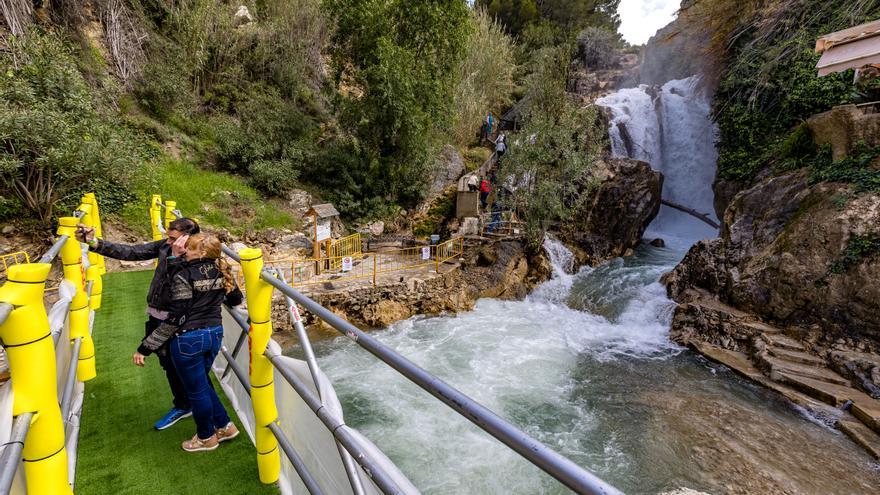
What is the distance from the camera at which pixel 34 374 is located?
1.34m

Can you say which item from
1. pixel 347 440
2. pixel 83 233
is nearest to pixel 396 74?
pixel 83 233

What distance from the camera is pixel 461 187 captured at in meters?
17.0

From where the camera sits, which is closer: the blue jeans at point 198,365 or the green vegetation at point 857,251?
the blue jeans at point 198,365

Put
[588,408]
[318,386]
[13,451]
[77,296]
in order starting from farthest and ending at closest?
1. [588,408]
2. [77,296]
3. [318,386]
4. [13,451]

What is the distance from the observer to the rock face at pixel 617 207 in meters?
16.3

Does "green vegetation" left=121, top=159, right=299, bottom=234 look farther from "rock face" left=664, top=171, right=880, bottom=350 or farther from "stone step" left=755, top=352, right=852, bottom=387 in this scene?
"stone step" left=755, top=352, right=852, bottom=387

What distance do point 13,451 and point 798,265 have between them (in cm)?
1232

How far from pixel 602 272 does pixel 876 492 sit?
9.70 meters

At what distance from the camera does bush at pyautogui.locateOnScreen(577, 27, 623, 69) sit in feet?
92.2

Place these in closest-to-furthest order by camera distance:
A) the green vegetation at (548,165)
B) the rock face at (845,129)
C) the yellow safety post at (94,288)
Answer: the yellow safety post at (94,288) → the rock face at (845,129) → the green vegetation at (548,165)

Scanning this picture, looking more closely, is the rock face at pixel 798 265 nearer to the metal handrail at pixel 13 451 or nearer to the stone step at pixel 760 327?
the stone step at pixel 760 327

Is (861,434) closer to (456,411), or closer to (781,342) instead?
(781,342)

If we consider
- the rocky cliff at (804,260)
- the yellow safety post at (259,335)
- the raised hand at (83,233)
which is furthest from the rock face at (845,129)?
the raised hand at (83,233)

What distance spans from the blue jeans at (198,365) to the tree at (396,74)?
12256 mm
